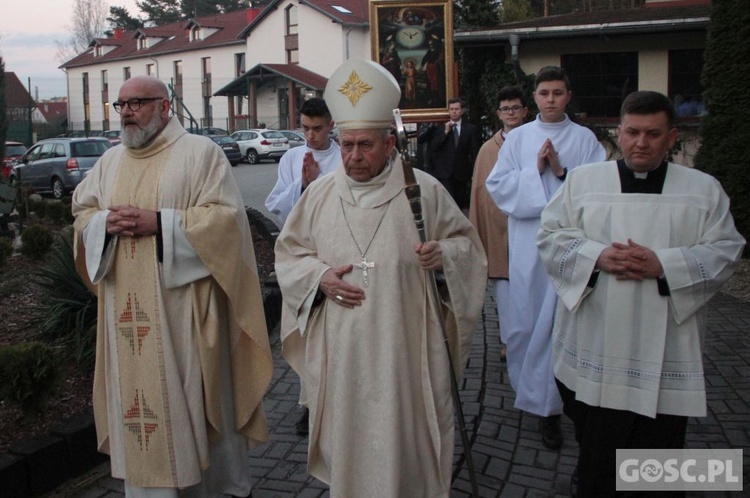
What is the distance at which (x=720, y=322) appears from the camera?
8.03m

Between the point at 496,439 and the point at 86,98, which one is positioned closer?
the point at 496,439

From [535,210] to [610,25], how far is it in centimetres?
1256

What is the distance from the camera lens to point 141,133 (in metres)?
4.05

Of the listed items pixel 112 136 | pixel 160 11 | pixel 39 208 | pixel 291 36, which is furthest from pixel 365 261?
pixel 160 11

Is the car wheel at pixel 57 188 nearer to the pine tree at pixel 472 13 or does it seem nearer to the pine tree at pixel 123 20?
the pine tree at pixel 472 13

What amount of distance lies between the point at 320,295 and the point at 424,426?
736 millimetres

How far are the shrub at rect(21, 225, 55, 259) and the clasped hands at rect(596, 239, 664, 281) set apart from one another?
7673mm

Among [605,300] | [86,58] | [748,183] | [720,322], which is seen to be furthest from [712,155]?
[86,58]

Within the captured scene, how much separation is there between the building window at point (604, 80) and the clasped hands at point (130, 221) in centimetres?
1473

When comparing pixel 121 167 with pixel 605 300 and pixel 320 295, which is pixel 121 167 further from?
pixel 605 300

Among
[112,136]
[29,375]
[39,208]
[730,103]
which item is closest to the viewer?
[29,375]

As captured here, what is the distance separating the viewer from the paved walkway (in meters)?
4.49

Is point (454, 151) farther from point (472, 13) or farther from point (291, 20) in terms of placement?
point (291, 20)

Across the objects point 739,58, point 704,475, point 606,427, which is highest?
point 739,58
